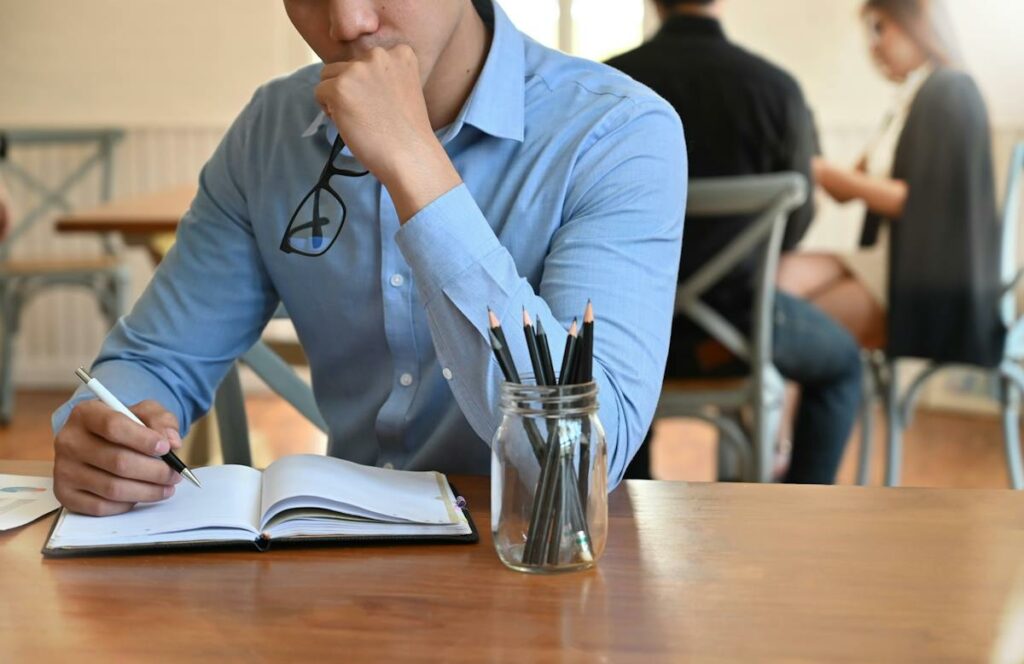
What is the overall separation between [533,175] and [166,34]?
3.92 metres

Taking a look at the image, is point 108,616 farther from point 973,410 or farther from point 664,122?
point 973,410

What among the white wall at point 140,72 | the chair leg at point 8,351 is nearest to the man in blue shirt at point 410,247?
the chair leg at point 8,351

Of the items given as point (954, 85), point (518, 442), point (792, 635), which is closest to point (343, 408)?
point (518, 442)

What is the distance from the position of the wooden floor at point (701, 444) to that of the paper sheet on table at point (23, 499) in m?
2.32

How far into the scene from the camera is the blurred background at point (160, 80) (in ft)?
14.8

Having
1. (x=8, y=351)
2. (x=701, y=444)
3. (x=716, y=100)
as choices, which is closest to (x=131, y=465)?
(x=716, y=100)

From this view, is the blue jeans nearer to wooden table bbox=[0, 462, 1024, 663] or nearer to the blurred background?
the blurred background

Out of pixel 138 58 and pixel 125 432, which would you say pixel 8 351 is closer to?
pixel 138 58

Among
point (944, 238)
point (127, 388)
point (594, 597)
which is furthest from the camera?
point (944, 238)

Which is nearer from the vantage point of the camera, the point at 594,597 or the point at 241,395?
the point at 594,597

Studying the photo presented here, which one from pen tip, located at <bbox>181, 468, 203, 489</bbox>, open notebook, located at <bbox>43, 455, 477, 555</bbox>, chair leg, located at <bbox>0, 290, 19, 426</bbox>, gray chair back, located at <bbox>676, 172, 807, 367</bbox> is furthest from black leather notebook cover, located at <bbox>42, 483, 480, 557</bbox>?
chair leg, located at <bbox>0, 290, 19, 426</bbox>

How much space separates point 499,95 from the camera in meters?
1.28

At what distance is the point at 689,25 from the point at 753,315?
0.59m

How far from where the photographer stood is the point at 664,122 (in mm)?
1273
